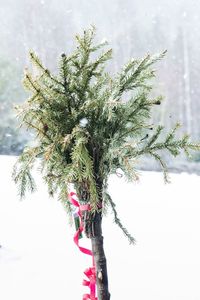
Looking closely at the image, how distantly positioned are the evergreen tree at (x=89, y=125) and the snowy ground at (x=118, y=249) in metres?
1.67

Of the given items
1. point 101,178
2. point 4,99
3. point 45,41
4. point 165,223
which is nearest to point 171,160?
point 4,99

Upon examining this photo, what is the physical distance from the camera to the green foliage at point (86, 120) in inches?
70.2

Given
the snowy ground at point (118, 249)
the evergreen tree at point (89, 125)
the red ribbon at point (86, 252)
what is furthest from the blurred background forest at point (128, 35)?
the evergreen tree at point (89, 125)

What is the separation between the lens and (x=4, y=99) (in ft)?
45.7

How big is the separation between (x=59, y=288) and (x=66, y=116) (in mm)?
1991

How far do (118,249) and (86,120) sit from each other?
104 inches

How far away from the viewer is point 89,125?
6.14ft

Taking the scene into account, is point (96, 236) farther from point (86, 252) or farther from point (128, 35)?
point (128, 35)

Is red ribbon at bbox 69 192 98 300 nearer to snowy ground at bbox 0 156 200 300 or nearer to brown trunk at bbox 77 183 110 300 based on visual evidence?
brown trunk at bbox 77 183 110 300

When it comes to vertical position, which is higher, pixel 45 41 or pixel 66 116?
pixel 45 41

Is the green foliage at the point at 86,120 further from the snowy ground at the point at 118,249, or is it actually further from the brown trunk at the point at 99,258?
the snowy ground at the point at 118,249

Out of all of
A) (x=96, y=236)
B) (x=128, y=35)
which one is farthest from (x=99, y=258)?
(x=128, y=35)

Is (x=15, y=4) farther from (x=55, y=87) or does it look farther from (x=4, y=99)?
(x=55, y=87)

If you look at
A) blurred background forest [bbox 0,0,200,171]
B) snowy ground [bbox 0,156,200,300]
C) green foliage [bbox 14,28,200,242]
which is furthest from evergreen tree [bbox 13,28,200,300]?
blurred background forest [bbox 0,0,200,171]
